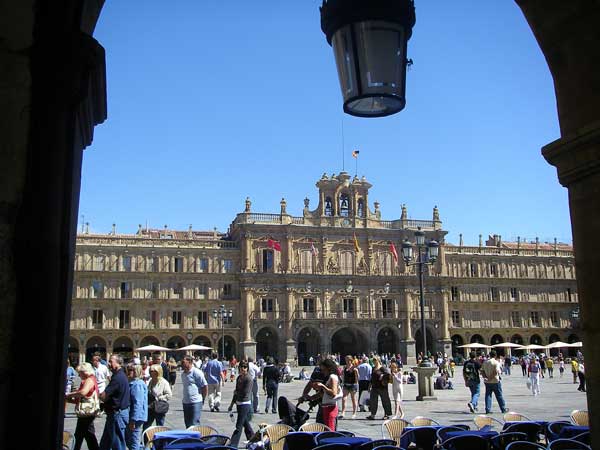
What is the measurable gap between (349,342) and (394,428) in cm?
5036

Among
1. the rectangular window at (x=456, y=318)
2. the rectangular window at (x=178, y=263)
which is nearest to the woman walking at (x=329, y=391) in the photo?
the rectangular window at (x=178, y=263)

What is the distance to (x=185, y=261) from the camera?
179ft

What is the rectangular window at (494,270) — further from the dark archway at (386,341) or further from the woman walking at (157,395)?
the woman walking at (157,395)

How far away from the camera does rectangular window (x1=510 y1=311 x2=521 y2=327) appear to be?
61.1m

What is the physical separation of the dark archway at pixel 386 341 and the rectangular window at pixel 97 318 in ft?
79.8

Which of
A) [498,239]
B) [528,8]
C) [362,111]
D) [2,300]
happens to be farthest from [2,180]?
[498,239]

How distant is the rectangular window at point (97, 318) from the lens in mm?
51094

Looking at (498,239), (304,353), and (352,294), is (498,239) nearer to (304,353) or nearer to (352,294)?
(352,294)

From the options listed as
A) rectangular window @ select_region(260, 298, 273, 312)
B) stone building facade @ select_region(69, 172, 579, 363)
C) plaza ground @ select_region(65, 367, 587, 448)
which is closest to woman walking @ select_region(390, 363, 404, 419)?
plaza ground @ select_region(65, 367, 587, 448)

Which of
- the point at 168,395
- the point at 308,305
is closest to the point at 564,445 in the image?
the point at 168,395

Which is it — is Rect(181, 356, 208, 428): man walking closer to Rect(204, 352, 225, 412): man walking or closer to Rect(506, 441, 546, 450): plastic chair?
Rect(506, 441, 546, 450): plastic chair

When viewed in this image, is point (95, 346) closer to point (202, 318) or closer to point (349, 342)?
point (202, 318)

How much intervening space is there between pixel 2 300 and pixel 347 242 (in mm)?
55508

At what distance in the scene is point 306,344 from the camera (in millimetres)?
56438
